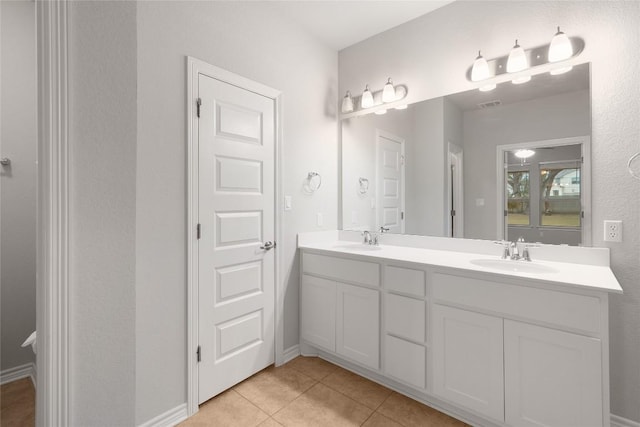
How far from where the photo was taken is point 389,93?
2434 mm

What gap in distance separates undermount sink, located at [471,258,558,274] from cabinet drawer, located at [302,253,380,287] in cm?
62

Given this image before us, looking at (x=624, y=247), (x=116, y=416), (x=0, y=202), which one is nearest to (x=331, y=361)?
(x=116, y=416)

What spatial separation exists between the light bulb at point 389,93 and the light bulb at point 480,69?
61 cm

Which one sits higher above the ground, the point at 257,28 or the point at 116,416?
the point at 257,28

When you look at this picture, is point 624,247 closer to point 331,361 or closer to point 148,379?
point 331,361

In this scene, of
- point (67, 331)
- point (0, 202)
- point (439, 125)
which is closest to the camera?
point (67, 331)

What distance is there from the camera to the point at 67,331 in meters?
1.24

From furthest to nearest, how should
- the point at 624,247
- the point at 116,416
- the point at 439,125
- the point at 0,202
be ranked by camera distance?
the point at 439,125 → the point at 0,202 → the point at 624,247 → the point at 116,416

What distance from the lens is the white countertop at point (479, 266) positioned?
1.32 m

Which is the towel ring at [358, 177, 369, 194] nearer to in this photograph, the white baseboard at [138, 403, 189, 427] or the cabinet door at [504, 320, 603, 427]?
the cabinet door at [504, 320, 603, 427]

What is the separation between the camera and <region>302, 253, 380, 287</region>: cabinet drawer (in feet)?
6.51

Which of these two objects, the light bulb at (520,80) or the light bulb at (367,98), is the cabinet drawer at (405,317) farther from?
the light bulb at (367,98)

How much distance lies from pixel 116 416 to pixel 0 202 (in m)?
1.65

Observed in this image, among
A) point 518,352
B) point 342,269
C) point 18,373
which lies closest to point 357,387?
point 342,269
